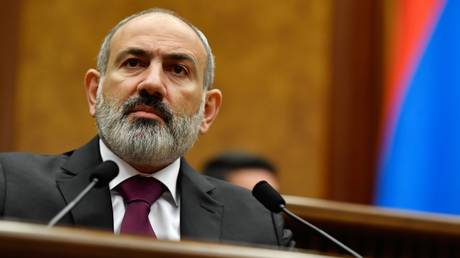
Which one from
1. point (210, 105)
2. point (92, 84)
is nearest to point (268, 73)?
point (210, 105)

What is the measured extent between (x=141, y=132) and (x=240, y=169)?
1.42 metres

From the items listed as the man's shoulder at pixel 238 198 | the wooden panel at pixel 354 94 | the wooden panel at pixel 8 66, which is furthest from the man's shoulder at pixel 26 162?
the wooden panel at pixel 354 94

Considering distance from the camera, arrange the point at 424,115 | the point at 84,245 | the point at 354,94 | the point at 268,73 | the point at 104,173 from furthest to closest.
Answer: the point at 268,73
the point at 354,94
the point at 424,115
the point at 104,173
the point at 84,245

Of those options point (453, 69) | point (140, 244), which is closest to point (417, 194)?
point (453, 69)

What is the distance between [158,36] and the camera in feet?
7.09

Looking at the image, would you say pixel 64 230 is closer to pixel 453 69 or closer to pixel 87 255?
pixel 87 255

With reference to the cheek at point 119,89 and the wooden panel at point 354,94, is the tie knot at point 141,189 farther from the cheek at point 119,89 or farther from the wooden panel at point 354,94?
the wooden panel at point 354,94

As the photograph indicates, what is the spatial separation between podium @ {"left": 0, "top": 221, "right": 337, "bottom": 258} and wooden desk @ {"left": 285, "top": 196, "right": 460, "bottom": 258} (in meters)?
1.00

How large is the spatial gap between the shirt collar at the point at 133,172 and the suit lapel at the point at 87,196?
0.03 m

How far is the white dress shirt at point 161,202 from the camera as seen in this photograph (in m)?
2.04

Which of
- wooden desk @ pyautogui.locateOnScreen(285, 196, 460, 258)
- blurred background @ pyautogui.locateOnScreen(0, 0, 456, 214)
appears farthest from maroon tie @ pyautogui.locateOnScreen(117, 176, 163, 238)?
blurred background @ pyautogui.locateOnScreen(0, 0, 456, 214)

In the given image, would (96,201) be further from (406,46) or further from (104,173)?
(406,46)

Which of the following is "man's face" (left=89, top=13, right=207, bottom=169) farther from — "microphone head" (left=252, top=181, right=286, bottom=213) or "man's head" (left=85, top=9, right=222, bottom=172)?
"microphone head" (left=252, top=181, right=286, bottom=213)

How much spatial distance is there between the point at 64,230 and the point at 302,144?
2811mm
